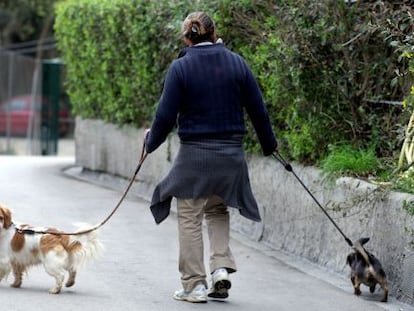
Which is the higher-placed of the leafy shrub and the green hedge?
the green hedge

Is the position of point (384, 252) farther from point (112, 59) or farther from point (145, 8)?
point (112, 59)

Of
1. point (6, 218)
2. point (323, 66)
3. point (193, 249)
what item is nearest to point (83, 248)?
point (6, 218)

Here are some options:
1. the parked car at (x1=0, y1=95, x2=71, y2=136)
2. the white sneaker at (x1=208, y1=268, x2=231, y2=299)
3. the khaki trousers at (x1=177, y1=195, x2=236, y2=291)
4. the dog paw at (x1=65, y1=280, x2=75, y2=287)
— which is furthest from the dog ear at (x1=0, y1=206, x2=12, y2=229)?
the parked car at (x1=0, y1=95, x2=71, y2=136)

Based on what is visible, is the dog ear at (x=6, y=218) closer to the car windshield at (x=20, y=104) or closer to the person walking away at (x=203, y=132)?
the person walking away at (x=203, y=132)

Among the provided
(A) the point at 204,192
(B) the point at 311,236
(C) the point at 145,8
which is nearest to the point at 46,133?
(C) the point at 145,8

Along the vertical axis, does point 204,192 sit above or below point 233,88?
below

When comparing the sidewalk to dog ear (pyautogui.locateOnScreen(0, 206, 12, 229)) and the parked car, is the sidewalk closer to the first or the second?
the parked car

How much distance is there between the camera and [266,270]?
9469mm

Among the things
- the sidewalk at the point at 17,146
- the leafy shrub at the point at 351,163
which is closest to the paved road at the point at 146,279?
the leafy shrub at the point at 351,163

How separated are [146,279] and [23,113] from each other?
74.0ft

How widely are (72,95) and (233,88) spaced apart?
36.5ft

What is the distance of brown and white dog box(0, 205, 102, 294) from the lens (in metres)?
8.12

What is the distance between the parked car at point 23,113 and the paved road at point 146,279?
14.2 m

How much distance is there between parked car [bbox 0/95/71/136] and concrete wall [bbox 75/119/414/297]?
1424 centimetres
